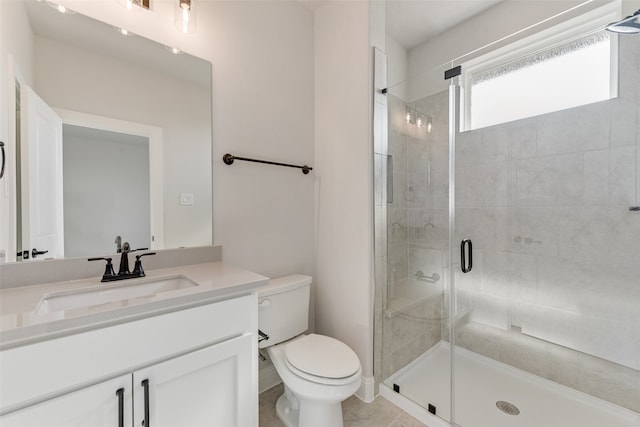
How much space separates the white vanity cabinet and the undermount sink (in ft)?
0.50

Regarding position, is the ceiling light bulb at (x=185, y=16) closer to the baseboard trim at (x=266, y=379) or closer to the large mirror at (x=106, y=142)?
the large mirror at (x=106, y=142)

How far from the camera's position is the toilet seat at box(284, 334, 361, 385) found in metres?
1.31

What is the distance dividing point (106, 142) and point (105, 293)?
0.68m

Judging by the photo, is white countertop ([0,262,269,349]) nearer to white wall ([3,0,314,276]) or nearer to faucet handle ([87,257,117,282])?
faucet handle ([87,257,117,282])

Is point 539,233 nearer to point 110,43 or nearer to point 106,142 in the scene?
point 106,142

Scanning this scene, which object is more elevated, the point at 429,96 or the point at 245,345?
the point at 429,96

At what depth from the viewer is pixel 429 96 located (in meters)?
1.90

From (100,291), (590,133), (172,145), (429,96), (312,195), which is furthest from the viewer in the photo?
(312,195)

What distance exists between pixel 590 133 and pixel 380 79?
1.37 m

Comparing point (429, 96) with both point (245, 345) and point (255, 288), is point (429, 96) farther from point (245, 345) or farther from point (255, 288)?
point (245, 345)

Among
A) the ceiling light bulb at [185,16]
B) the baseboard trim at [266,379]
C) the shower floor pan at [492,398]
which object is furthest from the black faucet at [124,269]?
the shower floor pan at [492,398]

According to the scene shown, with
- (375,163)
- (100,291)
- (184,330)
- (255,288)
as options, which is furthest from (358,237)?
(100,291)

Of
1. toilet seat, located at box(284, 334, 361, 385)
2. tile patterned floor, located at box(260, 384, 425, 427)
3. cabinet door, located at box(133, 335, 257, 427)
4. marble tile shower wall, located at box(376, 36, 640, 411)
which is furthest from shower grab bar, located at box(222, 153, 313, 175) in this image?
tile patterned floor, located at box(260, 384, 425, 427)

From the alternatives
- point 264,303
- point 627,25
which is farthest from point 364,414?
point 627,25
